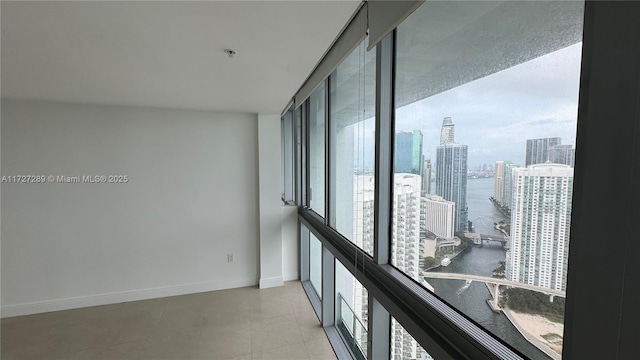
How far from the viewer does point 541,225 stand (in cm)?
76

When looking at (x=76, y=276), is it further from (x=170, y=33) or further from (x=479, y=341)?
(x=479, y=341)

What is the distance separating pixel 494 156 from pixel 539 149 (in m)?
0.15

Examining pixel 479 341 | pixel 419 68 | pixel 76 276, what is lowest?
pixel 76 276

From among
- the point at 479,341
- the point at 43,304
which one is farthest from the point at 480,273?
the point at 43,304

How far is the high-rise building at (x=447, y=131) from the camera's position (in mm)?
1101

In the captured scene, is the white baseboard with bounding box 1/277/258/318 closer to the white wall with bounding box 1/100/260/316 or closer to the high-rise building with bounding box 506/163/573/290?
the white wall with bounding box 1/100/260/316

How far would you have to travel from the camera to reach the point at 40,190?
2.97m

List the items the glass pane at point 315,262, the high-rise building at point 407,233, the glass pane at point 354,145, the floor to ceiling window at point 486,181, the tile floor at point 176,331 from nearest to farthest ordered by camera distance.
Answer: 1. the floor to ceiling window at point 486,181
2. the high-rise building at point 407,233
3. the glass pane at point 354,145
4. the tile floor at point 176,331
5. the glass pane at point 315,262

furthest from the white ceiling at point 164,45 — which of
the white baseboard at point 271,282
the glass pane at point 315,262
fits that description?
the white baseboard at point 271,282

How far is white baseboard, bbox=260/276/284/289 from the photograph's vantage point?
3.62m

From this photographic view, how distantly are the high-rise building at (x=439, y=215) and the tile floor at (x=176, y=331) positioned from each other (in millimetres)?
1789

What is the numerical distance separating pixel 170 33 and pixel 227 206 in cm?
254

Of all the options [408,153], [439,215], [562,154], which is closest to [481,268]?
[439,215]

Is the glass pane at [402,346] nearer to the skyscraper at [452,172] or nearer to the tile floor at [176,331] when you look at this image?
the skyscraper at [452,172]
